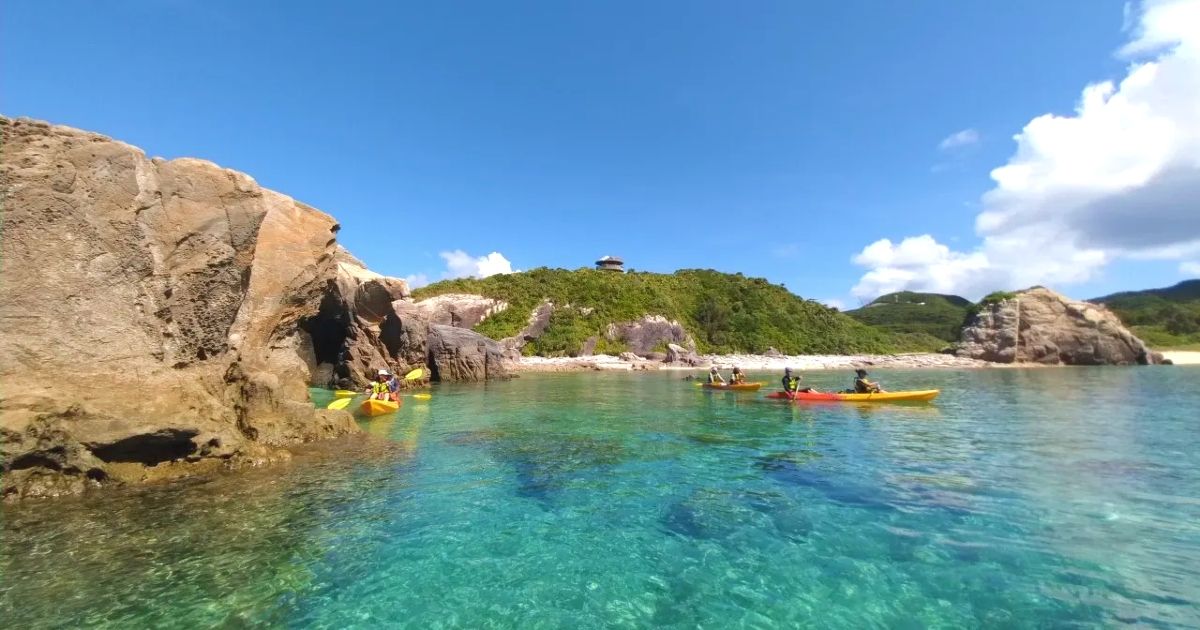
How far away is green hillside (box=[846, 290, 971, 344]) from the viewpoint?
111688 millimetres

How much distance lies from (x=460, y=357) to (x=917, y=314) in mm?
133004

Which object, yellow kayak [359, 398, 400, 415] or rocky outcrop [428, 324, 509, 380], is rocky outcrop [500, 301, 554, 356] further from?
yellow kayak [359, 398, 400, 415]

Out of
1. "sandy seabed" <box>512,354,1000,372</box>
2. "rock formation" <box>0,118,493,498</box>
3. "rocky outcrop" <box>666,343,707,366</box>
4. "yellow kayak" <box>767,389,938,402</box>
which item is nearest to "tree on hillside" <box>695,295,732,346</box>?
"sandy seabed" <box>512,354,1000,372</box>

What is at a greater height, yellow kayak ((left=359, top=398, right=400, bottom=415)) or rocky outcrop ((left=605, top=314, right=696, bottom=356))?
rocky outcrop ((left=605, top=314, right=696, bottom=356))

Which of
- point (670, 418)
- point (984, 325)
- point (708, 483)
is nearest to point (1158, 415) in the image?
point (670, 418)

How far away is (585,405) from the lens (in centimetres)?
2403

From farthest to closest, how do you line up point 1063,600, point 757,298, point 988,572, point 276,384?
point 757,298 < point 276,384 < point 988,572 < point 1063,600

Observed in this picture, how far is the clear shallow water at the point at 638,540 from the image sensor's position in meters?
5.63

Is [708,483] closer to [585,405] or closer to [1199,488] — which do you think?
[1199,488]

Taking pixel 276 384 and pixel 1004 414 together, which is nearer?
pixel 276 384

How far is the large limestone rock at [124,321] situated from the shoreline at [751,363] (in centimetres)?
3901

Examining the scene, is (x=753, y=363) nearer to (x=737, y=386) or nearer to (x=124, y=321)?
(x=737, y=386)

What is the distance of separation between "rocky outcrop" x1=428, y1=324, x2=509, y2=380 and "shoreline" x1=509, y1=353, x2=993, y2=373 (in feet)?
35.7

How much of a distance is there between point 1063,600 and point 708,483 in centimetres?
558
